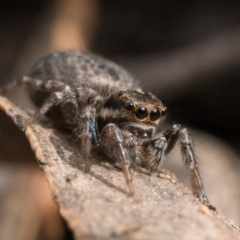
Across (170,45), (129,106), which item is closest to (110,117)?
(129,106)

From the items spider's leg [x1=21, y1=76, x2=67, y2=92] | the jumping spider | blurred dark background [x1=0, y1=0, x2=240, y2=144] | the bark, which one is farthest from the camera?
blurred dark background [x1=0, y1=0, x2=240, y2=144]

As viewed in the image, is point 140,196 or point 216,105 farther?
point 216,105

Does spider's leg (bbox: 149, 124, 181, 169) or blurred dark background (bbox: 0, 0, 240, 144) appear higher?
blurred dark background (bbox: 0, 0, 240, 144)

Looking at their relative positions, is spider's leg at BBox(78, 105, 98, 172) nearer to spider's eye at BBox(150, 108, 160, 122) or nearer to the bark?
the bark

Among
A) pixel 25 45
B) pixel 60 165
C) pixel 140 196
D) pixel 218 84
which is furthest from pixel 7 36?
pixel 140 196

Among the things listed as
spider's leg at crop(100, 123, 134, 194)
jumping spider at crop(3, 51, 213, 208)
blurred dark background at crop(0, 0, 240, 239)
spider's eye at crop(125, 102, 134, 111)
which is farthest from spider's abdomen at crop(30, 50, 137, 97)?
blurred dark background at crop(0, 0, 240, 239)

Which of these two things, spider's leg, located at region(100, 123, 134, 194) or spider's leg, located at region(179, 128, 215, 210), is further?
spider's leg, located at region(179, 128, 215, 210)

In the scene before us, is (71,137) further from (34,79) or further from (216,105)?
(216,105)
